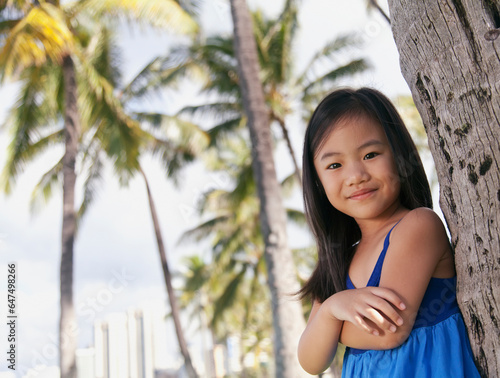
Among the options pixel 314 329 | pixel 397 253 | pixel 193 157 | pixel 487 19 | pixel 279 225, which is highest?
pixel 193 157

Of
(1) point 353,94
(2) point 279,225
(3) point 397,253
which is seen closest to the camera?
(3) point 397,253

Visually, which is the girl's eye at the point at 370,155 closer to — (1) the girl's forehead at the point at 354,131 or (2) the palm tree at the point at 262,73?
(1) the girl's forehead at the point at 354,131

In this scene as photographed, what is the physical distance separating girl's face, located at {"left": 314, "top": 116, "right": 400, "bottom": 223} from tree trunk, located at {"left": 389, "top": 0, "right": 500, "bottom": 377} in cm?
20

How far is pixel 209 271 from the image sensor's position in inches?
867

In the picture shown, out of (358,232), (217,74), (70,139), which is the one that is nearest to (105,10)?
(70,139)

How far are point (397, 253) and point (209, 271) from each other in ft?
69.1

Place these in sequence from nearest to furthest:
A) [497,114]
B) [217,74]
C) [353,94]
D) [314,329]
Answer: [497,114] → [314,329] → [353,94] → [217,74]

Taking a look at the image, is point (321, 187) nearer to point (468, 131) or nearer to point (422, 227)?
point (422, 227)

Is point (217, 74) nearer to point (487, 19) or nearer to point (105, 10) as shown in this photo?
point (105, 10)

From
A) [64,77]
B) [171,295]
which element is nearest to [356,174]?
[64,77]

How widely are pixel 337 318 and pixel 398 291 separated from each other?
19cm

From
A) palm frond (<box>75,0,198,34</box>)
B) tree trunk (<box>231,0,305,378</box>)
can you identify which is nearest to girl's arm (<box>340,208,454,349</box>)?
tree trunk (<box>231,0,305,378</box>)

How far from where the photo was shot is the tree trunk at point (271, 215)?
7.12 meters

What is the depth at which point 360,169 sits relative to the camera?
142cm
